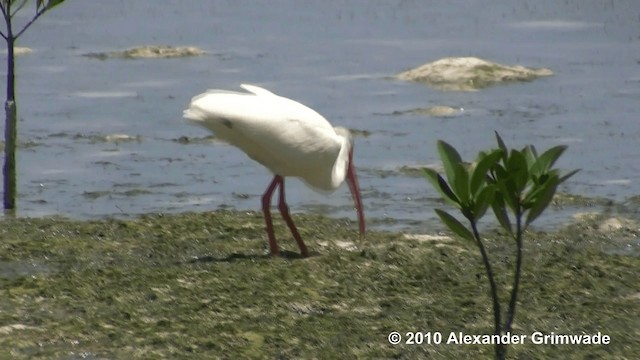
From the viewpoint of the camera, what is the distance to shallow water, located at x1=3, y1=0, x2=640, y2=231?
1113 centimetres

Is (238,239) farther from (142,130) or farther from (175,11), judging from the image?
Answer: (175,11)

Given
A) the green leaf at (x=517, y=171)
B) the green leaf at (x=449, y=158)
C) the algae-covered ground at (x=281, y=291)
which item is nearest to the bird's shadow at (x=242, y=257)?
the algae-covered ground at (x=281, y=291)

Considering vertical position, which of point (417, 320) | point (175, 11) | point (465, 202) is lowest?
point (175, 11)

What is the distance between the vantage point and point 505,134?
13031 millimetres

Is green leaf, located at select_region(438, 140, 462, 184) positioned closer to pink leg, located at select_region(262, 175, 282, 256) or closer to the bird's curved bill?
pink leg, located at select_region(262, 175, 282, 256)

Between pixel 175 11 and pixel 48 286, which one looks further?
pixel 175 11

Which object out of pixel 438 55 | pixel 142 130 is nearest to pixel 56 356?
pixel 142 130

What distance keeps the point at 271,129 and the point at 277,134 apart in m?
0.05

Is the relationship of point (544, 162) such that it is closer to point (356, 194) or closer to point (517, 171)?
point (517, 171)

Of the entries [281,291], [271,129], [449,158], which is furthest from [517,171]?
[271,129]

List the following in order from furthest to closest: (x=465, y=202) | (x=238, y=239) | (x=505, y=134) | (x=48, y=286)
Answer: (x=505, y=134) < (x=238, y=239) < (x=48, y=286) < (x=465, y=202)

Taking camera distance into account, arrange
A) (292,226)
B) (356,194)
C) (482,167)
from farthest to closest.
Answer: (356,194) → (292,226) → (482,167)

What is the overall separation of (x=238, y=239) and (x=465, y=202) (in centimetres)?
347

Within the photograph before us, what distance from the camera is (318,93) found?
15008 mm
